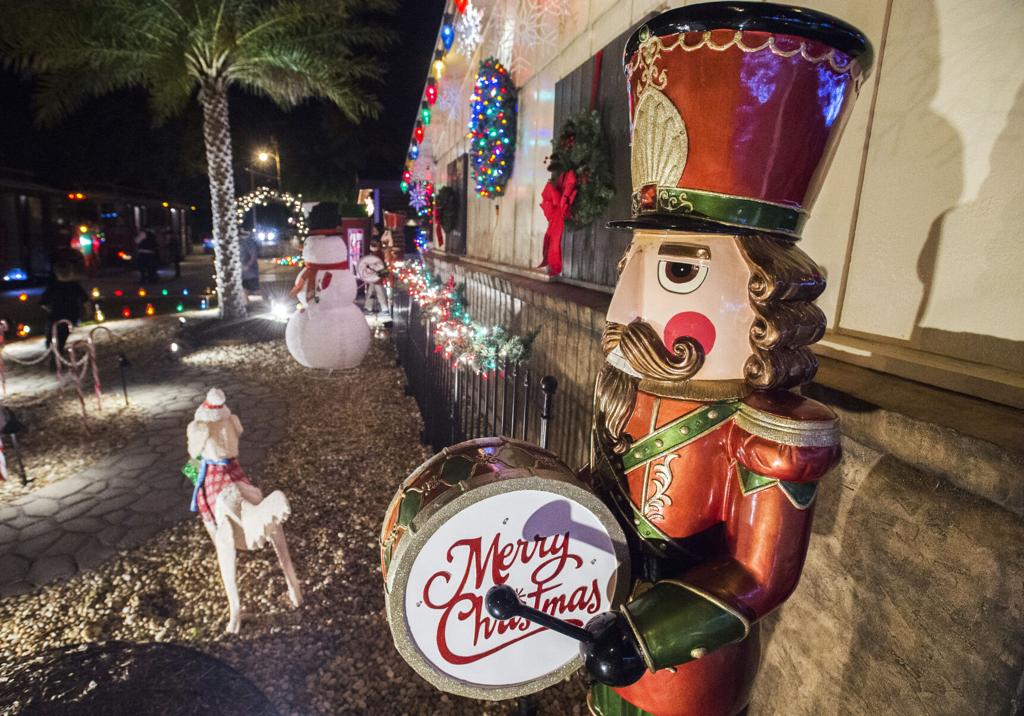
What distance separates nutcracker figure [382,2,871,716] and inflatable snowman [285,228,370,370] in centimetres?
650

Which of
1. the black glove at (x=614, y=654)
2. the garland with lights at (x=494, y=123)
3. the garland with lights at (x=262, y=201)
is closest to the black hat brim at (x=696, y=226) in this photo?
the black glove at (x=614, y=654)

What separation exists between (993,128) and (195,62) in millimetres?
13610

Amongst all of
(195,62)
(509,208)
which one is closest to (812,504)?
(509,208)

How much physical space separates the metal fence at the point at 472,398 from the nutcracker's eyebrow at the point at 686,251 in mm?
1266

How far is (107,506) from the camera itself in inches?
179

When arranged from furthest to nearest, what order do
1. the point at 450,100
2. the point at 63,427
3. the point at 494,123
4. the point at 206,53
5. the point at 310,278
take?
the point at 450,100 → the point at 206,53 → the point at 310,278 → the point at 494,123 → the point at 63,427

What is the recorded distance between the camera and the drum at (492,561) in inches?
53.8

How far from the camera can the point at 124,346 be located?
10.2 meters

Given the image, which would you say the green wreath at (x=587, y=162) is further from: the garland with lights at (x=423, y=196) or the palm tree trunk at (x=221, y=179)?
the palm tree trunk at (x=221, y=179)

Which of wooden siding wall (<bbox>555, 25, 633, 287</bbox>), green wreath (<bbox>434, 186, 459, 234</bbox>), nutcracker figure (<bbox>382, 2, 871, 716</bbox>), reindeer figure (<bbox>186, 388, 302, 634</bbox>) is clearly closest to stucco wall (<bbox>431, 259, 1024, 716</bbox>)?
nutcracker figure (<bbox>382, 2, 871, 716</bbox>)

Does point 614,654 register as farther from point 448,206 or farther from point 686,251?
point 448,206

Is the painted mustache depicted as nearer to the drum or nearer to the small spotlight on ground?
the drum

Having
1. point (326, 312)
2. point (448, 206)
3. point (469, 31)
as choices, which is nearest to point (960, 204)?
point (326, 312)

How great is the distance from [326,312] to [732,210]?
704 cm
